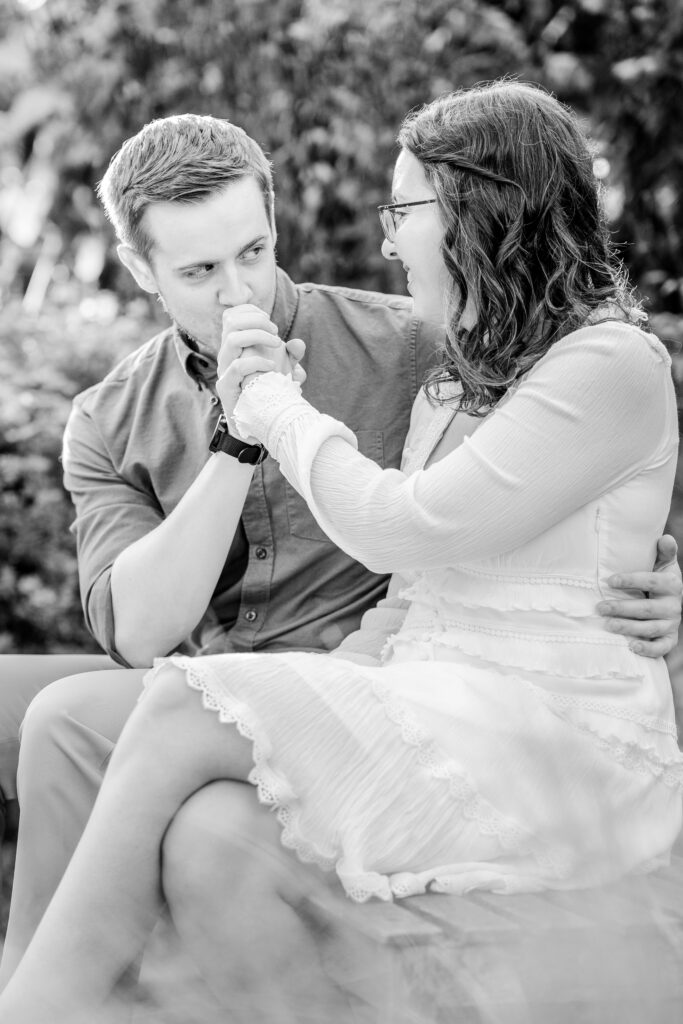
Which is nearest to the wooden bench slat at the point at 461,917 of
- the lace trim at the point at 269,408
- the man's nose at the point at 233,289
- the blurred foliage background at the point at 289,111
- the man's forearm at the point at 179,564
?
the lace trim at the point at 269,408

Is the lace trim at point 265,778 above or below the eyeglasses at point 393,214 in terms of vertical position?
below

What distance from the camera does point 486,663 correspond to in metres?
1.76

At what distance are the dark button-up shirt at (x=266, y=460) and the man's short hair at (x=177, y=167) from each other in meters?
0.27

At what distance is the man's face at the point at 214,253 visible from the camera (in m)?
2.29

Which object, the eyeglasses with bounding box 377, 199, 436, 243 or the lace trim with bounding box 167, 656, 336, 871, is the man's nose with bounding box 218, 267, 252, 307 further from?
the lace trim with bounding box 167, 656, 336, 871

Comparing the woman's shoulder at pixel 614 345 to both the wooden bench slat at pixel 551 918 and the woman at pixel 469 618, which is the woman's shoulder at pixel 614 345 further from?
the wooden bench slat at pixel 551 918

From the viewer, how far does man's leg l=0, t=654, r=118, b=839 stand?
2289 mm

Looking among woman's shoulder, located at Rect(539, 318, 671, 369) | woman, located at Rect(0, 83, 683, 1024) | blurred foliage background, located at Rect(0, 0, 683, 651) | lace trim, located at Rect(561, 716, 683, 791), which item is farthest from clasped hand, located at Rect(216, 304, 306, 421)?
blurred foliage background, located at Rect(0, 0, 683, 651)

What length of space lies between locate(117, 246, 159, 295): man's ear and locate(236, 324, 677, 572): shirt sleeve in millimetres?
885

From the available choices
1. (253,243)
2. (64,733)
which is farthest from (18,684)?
(253,243)

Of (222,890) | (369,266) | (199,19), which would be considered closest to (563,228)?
(222,890)

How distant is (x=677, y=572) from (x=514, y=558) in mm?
300

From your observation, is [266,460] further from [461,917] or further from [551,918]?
[551,918]

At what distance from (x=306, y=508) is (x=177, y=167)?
74 centimetres
